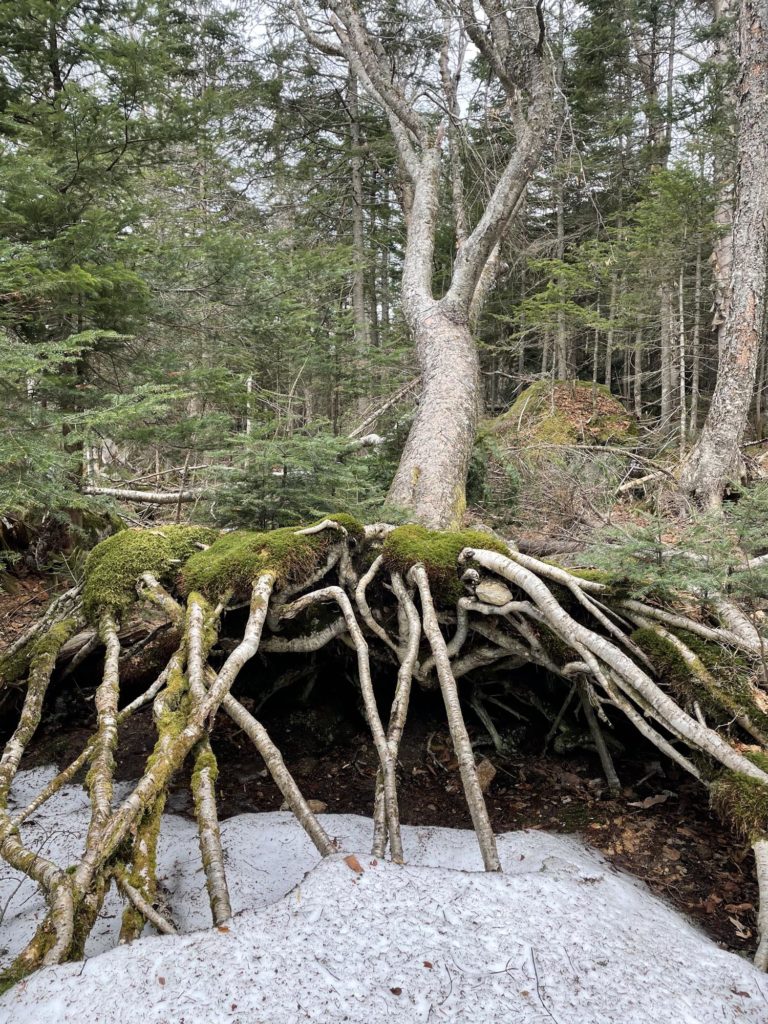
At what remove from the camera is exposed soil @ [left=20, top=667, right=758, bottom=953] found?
107 inches

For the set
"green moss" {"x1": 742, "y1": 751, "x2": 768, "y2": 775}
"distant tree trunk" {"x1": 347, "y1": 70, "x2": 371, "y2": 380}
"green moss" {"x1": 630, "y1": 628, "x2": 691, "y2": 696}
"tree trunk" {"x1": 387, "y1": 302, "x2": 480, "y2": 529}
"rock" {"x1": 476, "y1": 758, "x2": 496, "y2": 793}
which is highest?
"distant tree trunk" {"x1": 347, "y1": 70, "x2": 371, "y2": 380}

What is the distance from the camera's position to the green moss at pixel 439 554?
11.4ft

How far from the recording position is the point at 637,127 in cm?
1412

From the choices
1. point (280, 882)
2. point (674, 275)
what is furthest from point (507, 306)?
point (280, 882)

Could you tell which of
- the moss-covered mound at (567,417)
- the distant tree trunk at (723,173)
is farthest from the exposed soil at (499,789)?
the distant tree trunk at (723,173)

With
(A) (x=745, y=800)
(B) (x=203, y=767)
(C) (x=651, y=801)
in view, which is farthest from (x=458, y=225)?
(B) (x=203, y=767)

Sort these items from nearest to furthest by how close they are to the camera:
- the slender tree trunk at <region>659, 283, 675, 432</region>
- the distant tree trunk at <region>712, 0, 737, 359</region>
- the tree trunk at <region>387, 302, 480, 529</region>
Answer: the tree trunk at <region>387, 302, 480, 529</region> → the distant tree trunk at <region>712, 0, 737, 359</region> → the slender tree trunk at <region>659, 283, 675, 432</region>

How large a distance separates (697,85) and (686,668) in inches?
548

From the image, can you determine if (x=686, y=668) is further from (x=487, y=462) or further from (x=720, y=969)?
(x=487, y=462)

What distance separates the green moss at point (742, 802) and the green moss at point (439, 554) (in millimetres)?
1570

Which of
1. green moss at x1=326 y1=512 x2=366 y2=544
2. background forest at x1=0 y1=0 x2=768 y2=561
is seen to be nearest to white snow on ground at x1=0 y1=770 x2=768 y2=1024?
green moss at x1=326 y1=512 x2=366 y2=544

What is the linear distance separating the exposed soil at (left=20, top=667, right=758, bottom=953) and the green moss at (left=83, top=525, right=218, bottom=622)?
712mm

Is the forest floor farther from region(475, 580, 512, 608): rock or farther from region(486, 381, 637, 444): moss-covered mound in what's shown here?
region(486, 381, 637, 444): moss-covered mound

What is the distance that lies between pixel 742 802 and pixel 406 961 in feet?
5.22
